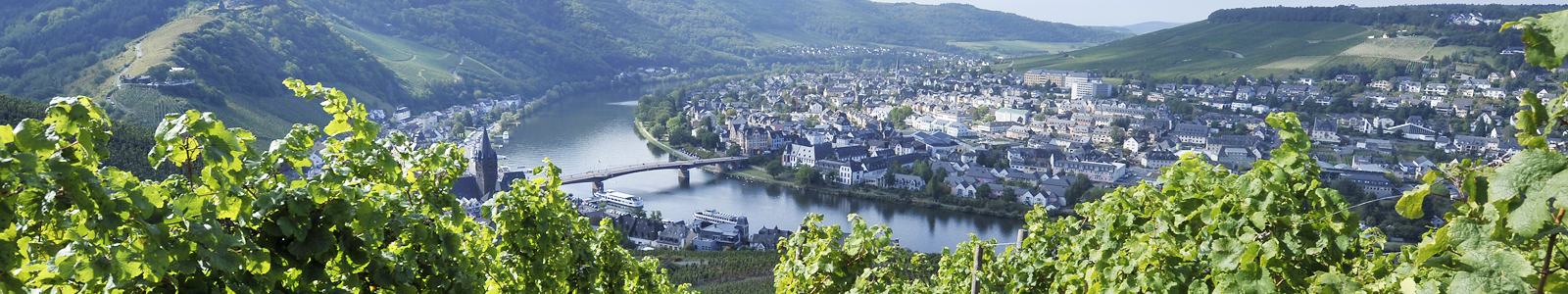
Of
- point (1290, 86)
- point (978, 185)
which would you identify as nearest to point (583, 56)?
point (1290, 86)

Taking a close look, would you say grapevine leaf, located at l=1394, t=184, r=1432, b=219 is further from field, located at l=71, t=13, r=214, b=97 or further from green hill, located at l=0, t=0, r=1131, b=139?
field, located at l=71, t=13, r=214, b=97

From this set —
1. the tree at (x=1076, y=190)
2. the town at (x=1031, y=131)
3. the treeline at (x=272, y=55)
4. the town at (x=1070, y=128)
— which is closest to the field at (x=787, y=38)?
the town at (x=1031, y=131)

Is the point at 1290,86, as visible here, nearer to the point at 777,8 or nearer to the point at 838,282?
the point at 838,282

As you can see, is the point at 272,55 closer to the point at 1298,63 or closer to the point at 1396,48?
the point at 1298,63

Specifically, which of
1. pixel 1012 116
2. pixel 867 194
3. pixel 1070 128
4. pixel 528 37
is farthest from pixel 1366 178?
pixel 528 37

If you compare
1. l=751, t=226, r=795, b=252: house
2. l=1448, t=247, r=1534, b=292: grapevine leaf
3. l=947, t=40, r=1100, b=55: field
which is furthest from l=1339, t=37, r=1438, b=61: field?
l=1448, t=247, r=1534, b=292: grapevine leaf
